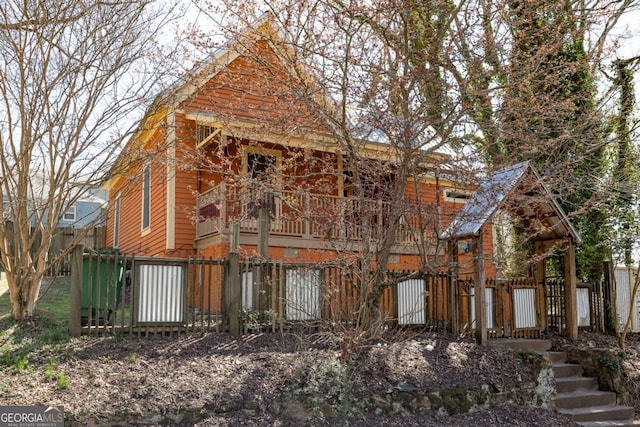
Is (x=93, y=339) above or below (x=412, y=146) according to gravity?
below

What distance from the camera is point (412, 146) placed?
8836mm

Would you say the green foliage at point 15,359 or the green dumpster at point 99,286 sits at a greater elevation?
the green dumpster at point 99,286

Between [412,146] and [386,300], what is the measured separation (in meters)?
4.75

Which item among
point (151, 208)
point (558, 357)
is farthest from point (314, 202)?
point (151, 208)

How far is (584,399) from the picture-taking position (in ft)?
33.8

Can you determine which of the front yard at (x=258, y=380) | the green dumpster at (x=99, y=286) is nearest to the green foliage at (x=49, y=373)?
the front yard at (x=258, y=380)

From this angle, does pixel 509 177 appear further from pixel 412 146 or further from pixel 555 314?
pixel 555 314

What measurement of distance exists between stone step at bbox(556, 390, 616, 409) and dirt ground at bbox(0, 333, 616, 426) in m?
0.71

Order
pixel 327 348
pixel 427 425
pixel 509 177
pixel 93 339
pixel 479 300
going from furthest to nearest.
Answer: pixel 479 300, pixel 509 177, pixel 327 348, pixel 93 339, pixel 427 425

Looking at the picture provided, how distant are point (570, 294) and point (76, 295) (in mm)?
9460

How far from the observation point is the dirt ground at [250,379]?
6.93 m

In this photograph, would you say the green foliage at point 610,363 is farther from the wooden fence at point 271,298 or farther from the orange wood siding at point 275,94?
the orange wood siding at point 275,94

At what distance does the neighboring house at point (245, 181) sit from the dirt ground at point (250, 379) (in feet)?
5.98

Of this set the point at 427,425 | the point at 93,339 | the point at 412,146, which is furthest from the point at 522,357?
the point at 93,339
